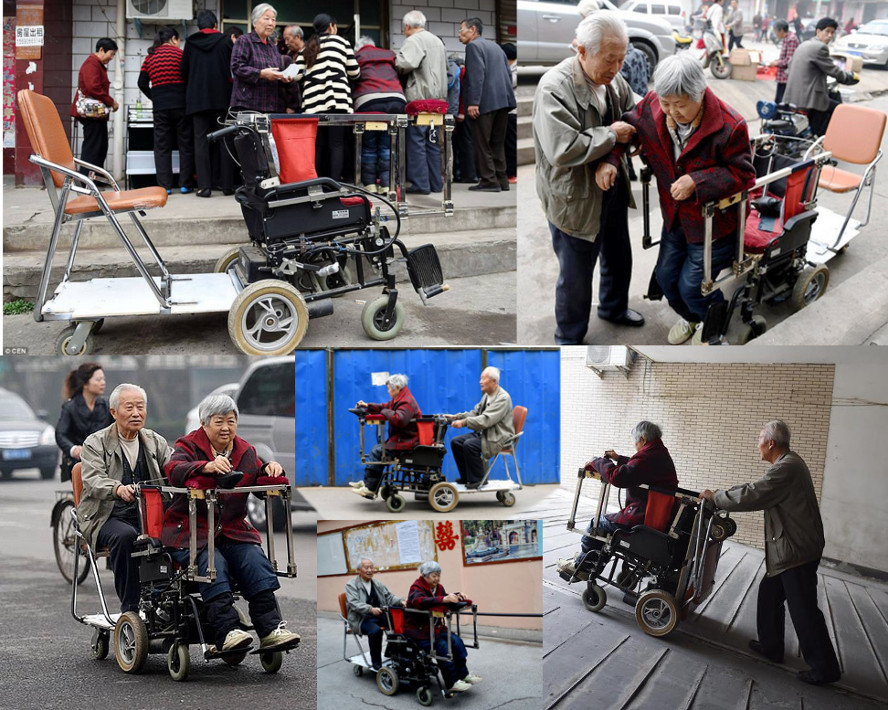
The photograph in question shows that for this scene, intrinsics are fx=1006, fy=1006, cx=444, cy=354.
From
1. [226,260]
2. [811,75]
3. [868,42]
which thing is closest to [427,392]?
[226,260]

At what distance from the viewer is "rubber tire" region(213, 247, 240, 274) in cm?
411

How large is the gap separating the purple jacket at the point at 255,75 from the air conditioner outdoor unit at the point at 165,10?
0.70 ft

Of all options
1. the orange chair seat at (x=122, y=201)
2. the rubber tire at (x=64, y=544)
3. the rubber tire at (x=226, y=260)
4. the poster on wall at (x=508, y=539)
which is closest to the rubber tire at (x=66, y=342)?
the orange chair seat at (x=122, y=201)

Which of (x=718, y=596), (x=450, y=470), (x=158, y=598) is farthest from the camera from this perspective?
(x=450, y=470)

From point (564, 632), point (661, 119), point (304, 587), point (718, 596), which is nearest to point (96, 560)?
point (304, 587)

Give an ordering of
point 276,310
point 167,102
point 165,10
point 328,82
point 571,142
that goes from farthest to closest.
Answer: point 276,310, point 328,82, point 167,102, point 165,10, point 571,142

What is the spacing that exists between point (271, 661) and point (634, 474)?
5.42ft

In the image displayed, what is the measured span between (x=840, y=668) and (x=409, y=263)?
2.38 metres

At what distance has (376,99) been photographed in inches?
155

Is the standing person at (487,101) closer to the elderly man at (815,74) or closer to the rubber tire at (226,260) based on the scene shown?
the rubber tire at (226,260)

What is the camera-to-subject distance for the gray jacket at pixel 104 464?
12.9 feet

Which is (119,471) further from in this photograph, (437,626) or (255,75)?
(255,75)

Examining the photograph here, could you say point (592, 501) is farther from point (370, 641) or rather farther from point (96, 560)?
point (96, 560)

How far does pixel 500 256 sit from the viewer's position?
403cm
